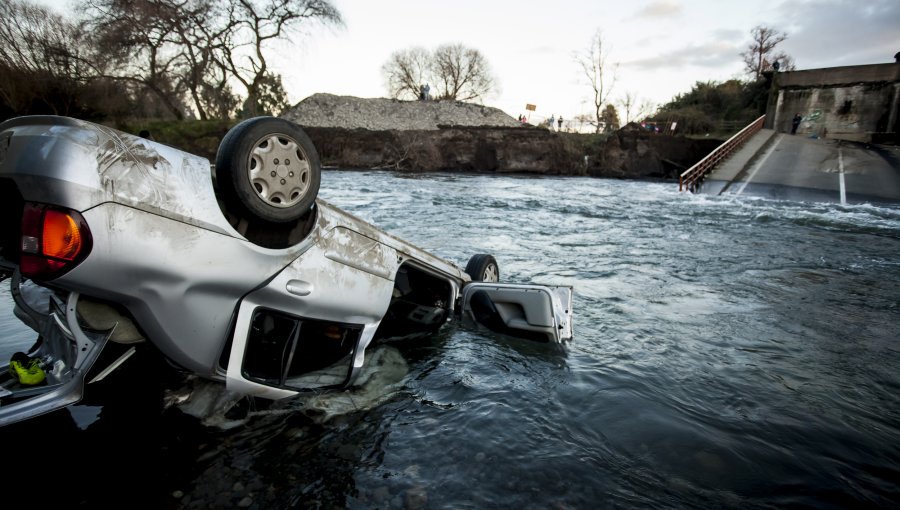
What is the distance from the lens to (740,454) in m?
2.43

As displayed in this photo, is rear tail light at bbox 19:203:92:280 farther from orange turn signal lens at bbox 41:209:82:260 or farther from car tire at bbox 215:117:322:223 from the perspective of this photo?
car tire at bbox 215:117:322:223

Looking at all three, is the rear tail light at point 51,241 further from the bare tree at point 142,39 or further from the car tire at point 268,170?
the bare tree at point 142,39

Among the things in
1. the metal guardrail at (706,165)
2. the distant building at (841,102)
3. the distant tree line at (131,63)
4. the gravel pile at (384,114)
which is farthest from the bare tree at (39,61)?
the distant building at (841,102)

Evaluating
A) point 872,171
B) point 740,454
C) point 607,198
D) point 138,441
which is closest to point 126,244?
point 138,441

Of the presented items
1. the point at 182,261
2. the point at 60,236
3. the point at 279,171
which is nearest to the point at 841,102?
the point at 279,171

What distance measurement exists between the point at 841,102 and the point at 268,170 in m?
42.1

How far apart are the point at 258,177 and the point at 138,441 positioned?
57.0 inches

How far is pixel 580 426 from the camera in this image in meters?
2.62

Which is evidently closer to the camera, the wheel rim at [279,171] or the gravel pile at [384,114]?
the wheel rim at [279,171]

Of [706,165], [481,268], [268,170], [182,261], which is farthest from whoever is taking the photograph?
[706,165]

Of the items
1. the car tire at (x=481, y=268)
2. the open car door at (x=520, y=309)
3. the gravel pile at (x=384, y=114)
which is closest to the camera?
the open car door at (x=520, y=309)

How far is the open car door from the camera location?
3.53 meters

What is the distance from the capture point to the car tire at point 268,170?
74.8 inches

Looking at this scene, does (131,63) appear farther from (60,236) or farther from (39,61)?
(60,236)
